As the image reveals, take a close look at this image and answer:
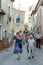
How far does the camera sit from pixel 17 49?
14.6 metres

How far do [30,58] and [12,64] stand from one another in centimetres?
289

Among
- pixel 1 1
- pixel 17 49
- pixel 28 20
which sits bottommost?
pixel 28 20

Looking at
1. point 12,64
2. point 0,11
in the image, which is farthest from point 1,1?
point 12,64

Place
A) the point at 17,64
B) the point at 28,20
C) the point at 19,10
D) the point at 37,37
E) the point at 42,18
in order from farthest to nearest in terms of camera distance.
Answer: the point at 28,20 < the point at 19,10 < the point at 42,18 < the point at 37,37 < the point at 17,64

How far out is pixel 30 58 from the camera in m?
15.4

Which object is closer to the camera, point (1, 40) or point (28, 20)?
point (1, 40)

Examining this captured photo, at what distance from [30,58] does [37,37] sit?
1031 cm

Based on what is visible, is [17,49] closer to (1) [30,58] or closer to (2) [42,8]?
(1) [30,58]

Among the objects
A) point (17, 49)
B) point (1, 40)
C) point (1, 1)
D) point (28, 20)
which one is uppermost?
point (1, 1)

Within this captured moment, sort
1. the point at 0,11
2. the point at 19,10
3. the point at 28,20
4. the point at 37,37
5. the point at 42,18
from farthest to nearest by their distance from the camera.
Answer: the point at 28,20, the point at 19,10, the point at 42,18, the point at 37,37, the point at 0,11

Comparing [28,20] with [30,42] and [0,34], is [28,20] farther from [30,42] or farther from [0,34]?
[30,42]

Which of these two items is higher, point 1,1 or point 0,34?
point 1,1

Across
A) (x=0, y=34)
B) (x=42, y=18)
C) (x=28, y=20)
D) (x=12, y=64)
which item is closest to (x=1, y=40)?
(x=0, y=34)

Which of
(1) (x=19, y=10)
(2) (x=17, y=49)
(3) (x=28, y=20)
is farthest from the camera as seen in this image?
(3) (x=28, y=20)
